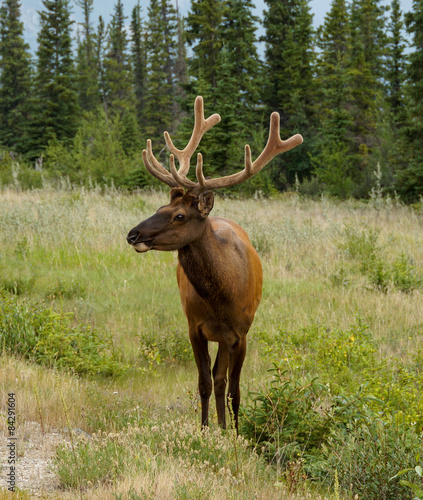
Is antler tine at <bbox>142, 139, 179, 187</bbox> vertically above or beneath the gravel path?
above

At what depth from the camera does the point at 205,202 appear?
3.94m

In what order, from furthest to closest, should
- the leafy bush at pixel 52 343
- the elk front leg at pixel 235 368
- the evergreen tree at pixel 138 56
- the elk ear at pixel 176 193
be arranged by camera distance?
the evergreen tree at pixel 138 56, the leafy bush at pixel 52 343, the elk front leg at pixel 235 368, the elk ear at pixel 176 193

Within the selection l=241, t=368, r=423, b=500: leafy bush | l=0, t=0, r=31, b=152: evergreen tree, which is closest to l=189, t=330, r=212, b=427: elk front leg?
l=241, t=368, r=423, b=500: leafy bush

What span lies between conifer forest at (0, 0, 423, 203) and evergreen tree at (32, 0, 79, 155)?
9 cm

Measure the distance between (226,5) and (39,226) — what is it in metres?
21.8

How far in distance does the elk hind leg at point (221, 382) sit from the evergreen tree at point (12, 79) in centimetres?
3743

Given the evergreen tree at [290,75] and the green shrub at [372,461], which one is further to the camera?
the evergreen tree at [290,75]

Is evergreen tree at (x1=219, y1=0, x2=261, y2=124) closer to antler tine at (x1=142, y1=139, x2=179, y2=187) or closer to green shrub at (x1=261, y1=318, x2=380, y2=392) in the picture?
green shrub at (x1=261, y1=318, x2=380, y2=392)

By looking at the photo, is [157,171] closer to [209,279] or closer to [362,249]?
[209,279]

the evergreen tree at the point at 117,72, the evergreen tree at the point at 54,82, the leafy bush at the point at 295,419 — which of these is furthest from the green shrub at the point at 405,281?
the evergreen tree at the point at 117,72

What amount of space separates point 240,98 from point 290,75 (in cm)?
347

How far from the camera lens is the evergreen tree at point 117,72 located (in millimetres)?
44312

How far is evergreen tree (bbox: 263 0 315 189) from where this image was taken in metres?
30.2

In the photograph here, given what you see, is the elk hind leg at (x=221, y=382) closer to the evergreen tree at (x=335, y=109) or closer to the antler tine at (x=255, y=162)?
the antler tine at (x=255, y=162)
